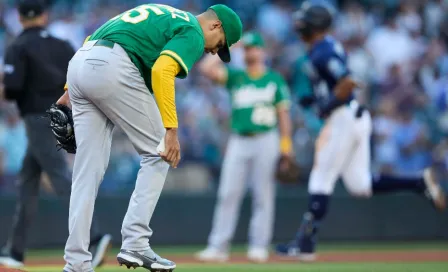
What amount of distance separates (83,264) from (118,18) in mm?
1733

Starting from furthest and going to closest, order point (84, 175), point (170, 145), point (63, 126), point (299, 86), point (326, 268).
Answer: point (299, 86)
point (326, 268)
point (63, 126)
point (84, 175)
point (170, 145)

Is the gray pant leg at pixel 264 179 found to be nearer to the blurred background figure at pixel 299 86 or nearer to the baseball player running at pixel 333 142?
the baseball player running at pixel 333 142

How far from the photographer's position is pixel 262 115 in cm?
1157

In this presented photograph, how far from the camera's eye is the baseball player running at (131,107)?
5925 millimetres

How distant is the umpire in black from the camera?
874 cm

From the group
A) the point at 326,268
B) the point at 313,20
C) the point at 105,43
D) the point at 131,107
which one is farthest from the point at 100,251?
the point at 313,20

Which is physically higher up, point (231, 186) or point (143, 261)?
point (231, 186)

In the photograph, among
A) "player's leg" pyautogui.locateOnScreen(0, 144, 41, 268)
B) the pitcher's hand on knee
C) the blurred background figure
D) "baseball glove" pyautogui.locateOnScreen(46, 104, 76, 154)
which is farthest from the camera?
the blurred background figure

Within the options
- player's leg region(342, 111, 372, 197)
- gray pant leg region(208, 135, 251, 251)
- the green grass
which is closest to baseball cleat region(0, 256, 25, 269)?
the green grass

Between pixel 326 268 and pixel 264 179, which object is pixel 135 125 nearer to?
Result: pixel 326 268

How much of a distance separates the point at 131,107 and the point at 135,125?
0.14 m

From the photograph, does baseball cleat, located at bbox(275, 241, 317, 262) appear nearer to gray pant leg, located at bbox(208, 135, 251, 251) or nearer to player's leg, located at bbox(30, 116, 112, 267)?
gray pant leg, located at bbox(208, 135, 251, 251)

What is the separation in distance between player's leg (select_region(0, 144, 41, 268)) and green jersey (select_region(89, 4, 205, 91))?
10.2 feet

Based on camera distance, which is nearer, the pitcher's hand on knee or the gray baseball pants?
the pitcher's hand on knee
